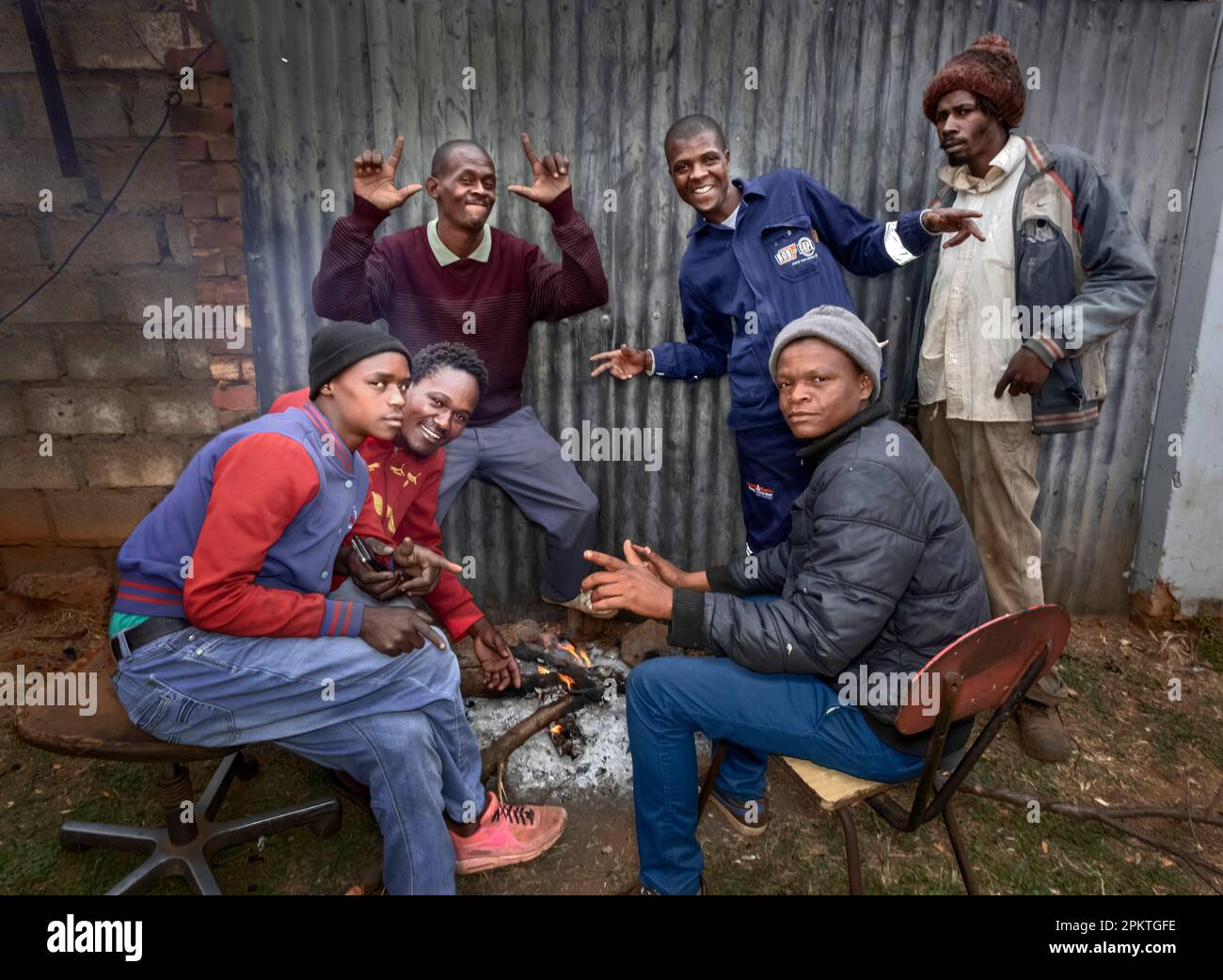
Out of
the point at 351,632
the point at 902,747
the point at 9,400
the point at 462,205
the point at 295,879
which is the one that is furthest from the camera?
the point at 9,400

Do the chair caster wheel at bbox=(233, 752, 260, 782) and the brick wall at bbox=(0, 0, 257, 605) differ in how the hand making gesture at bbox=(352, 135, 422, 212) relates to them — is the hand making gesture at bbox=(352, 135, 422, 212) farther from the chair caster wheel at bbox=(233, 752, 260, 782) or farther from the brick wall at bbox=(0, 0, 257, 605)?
the chair caster wheel at bbox=(233, 752, 260, 782)

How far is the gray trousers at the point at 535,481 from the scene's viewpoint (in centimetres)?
413

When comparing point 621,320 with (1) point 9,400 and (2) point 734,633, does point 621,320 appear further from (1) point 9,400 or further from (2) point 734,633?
(1) point 9,400

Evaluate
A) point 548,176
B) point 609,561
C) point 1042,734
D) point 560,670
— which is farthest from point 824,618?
point 548,176

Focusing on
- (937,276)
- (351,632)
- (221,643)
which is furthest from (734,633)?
(937,276)

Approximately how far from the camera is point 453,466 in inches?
161

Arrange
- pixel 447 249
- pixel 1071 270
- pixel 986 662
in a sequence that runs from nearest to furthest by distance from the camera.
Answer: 1. pixel 986 662
2. pixel 1071 270
3. pixel 447 249

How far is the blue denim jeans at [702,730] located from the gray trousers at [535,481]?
70.7 inches

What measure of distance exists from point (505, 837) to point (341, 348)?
1.92 m

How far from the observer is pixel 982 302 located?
3684mm

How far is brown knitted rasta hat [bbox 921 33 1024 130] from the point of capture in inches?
136

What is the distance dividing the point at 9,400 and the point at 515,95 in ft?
10.8

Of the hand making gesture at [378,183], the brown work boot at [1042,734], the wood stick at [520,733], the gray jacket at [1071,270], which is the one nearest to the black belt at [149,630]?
the wood stick at [520,733]

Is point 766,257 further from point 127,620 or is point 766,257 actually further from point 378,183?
point 127,620
